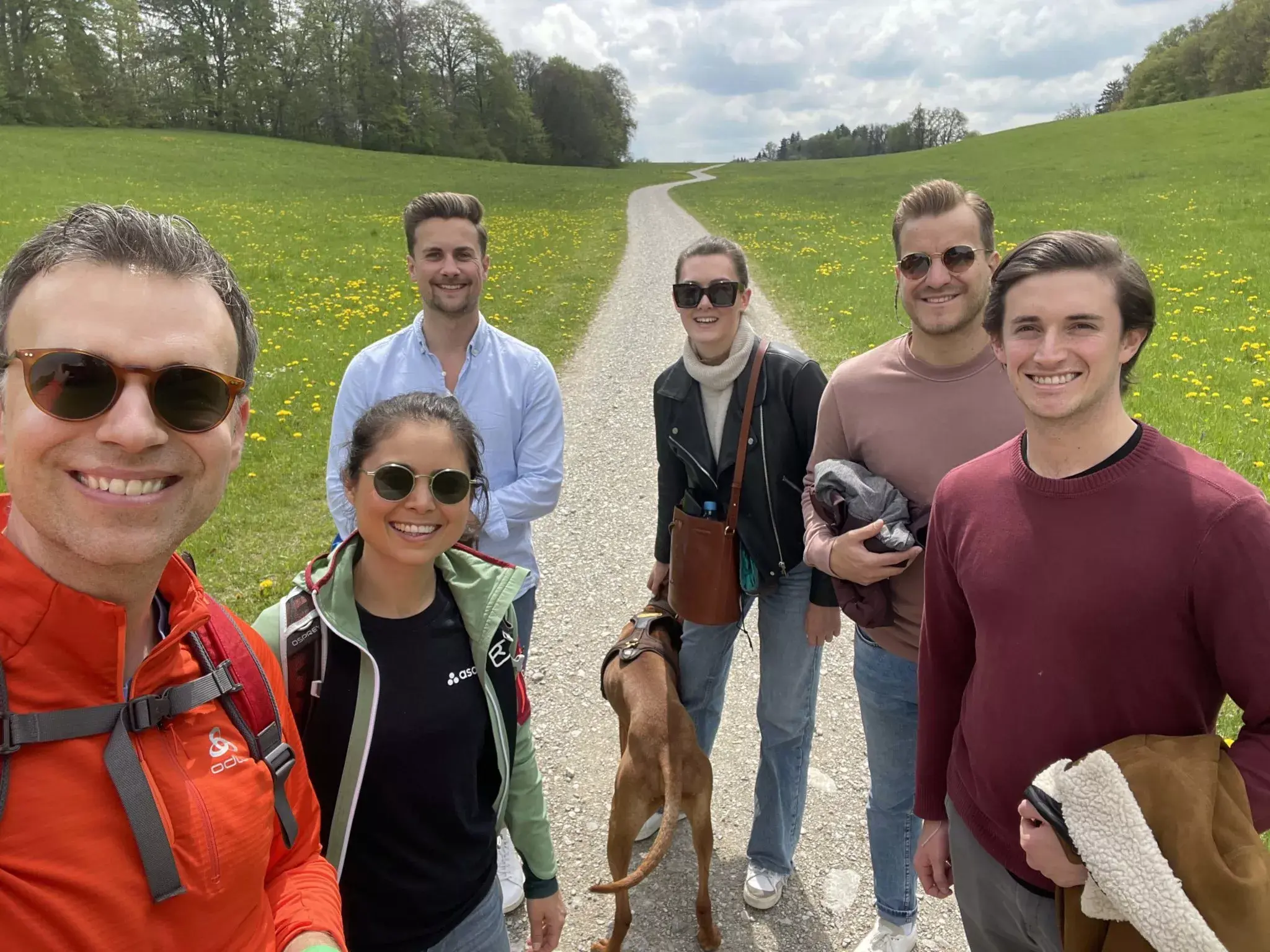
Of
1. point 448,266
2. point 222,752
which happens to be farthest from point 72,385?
point 448,266

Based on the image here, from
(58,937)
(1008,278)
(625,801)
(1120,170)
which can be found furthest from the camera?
(1120,170)

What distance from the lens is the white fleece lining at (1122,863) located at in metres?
1.25

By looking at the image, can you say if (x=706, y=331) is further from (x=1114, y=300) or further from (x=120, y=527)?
(x=120, y=527)

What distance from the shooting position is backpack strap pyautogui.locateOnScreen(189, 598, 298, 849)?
1.33 m

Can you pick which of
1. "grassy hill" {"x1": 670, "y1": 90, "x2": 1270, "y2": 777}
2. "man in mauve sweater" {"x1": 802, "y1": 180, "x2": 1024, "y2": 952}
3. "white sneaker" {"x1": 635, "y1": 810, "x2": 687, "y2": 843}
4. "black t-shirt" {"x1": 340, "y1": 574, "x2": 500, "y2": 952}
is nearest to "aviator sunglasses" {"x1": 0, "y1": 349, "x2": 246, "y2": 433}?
"black t-shirt" {"x1": 340, "y1": 574, "x2": 500, "y2": 952}

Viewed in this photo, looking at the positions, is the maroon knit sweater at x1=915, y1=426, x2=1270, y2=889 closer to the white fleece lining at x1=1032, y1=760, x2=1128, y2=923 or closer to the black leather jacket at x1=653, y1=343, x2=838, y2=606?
the white fleece lining at x1=1032, y1=760, x2=1128, y2=923

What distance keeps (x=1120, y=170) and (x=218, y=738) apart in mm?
36282

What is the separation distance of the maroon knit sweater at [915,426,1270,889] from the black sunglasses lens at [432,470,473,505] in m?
1.22

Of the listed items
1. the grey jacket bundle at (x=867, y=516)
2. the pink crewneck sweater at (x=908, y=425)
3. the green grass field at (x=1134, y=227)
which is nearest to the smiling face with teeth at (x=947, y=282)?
the pink crewneck sweater at (x=908, y=425)

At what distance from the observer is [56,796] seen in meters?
1.04

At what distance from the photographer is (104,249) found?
114 centimetres

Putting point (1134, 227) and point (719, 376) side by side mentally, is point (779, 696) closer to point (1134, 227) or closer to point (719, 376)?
point (719, 376)

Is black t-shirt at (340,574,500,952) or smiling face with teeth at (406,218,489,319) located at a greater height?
smiling face with teeth at (406,218,489,319)

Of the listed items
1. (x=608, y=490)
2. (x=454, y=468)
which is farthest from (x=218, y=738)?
(x=608, y=490)
